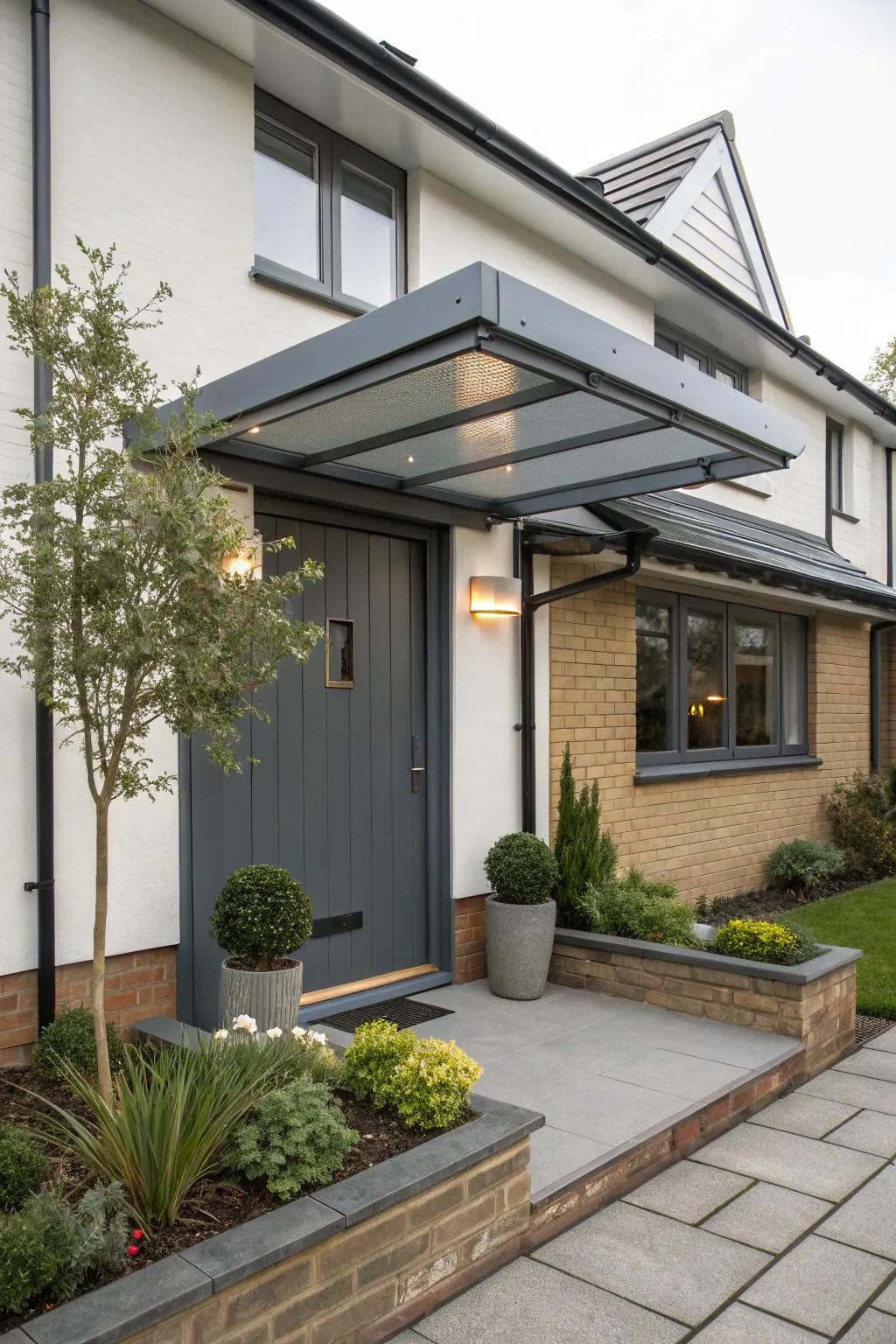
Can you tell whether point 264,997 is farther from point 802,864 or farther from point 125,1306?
point 802,864

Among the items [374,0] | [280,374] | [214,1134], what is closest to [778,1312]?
[214,1134]

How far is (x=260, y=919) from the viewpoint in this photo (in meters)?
4.18

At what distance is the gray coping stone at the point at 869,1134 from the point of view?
407 centimetres

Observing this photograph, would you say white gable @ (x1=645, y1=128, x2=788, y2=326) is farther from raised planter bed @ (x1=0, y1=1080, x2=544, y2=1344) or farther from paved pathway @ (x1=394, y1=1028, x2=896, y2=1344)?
raised planter bed @ (x1=0, y1=1080, x2=544, y2=1344)

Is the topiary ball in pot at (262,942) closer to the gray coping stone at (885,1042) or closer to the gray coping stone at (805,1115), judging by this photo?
the gray coping stone at (805,1115)

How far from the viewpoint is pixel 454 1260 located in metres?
2.98

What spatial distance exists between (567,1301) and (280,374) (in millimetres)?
3314

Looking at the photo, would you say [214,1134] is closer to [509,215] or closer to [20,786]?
[20,786]

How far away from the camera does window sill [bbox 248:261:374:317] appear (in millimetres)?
5074

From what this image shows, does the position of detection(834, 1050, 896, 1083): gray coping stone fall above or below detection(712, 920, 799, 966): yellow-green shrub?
below

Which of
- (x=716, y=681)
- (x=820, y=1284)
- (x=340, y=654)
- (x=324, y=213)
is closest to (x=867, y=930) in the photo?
(x=716, y=681)

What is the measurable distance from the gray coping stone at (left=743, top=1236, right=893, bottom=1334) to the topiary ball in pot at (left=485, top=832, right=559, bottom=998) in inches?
97.0

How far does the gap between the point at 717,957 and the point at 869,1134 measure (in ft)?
4.03

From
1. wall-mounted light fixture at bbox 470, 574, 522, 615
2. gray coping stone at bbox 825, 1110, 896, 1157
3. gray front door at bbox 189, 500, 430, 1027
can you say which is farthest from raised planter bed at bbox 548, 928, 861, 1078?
wall-mounted light fixture at bbox 470, 574, 522, 615
